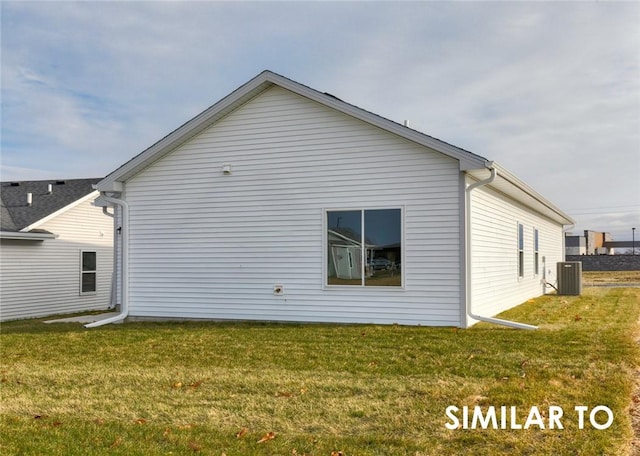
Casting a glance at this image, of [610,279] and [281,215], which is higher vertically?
[281,215]

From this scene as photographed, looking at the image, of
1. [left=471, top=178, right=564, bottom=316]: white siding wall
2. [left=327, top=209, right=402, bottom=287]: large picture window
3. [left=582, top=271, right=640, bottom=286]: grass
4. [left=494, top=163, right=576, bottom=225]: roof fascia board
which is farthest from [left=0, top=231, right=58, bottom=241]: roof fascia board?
→ [left=582, top=271, right=640, bottom=286]: grass

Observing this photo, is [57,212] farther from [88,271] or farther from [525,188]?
[525,188]

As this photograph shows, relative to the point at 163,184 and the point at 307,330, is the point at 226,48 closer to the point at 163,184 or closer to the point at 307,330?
the point at 163,184

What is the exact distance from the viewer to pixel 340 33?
12.0 m

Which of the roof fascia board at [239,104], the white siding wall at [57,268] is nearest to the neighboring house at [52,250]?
the white siding wall at [57,268]

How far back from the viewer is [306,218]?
35.7 feet

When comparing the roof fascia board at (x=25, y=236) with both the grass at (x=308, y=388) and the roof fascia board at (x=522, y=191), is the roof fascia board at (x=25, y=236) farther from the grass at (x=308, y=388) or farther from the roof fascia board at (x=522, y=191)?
the roof fascia board at (x=522, y=191)

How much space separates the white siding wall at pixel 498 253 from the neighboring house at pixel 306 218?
8cm

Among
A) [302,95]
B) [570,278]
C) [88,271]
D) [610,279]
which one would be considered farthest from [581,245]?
[302,95]

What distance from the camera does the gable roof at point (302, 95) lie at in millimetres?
9656

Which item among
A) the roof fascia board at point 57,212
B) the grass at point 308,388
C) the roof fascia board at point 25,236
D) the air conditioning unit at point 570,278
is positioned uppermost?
the roof fascia board at point 57,212

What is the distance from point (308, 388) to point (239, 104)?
717 centimetres

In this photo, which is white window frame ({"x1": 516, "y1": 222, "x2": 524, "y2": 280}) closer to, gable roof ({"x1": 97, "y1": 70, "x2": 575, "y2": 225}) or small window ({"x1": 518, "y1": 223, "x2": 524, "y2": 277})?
small window ({"x1": 518, "y1": 223, "x2": 524, "y2": 277})

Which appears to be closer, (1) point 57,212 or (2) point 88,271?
(1) point 57,212
